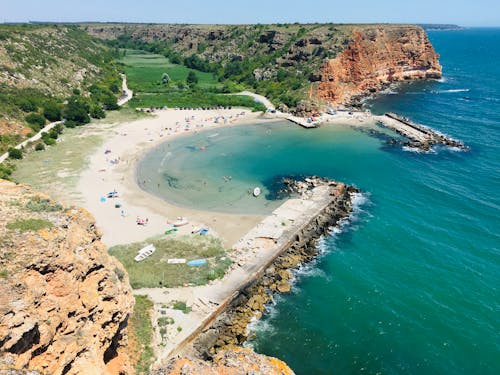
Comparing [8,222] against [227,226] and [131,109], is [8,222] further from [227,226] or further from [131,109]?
[131,109]

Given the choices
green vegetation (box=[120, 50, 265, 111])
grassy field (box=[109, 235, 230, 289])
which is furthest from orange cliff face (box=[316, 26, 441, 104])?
grassy field (box=[109, 235, 230, 289])

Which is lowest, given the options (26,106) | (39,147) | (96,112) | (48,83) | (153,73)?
(39,147)

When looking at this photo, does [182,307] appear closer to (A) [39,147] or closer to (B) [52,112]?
(A) [39,147]

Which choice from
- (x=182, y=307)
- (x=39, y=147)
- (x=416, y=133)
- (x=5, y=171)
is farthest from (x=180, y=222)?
(x=416, y=133)

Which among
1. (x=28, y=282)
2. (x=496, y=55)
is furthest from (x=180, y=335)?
(x=496, y=55)

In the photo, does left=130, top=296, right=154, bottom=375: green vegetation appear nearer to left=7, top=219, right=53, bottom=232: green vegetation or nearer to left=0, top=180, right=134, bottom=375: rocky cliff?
left=0, top=180, right=134, bottom=375: rocky cliff

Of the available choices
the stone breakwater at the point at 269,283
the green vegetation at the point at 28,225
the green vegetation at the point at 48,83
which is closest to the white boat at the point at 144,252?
the stone breakwater at the point at 269,283
